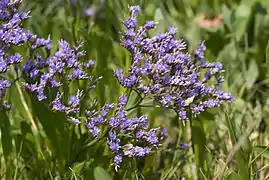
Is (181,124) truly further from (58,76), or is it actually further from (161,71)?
(58,76)

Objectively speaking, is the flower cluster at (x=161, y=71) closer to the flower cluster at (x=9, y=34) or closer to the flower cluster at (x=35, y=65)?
the flower cluster at (x=35, y=65)

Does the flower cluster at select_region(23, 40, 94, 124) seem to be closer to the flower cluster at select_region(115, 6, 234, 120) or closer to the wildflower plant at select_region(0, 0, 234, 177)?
the wildflower plant at select_region(0, 0, 234, 177)

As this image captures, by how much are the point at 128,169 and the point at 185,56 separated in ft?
1.59

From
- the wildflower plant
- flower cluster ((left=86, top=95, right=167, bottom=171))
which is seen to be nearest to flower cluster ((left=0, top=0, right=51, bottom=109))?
the wildflower plant

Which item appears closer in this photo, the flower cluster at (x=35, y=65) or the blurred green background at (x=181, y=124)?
the flower cluster at (x=35, y=65)

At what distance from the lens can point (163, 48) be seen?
5.80 ft

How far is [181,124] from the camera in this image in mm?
2270

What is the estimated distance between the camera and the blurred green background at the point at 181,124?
1.92 meters

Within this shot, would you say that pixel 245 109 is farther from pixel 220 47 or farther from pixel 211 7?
pixel 211 7

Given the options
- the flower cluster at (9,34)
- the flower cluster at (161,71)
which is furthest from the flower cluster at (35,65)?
the flower cluster at (161,71)

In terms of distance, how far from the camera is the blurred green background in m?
1.92

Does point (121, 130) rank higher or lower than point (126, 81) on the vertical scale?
lower

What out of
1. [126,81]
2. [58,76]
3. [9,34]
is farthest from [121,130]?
[9,34]

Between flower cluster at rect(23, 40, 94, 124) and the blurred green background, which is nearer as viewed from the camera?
flower cluster at rect(23, 40, 94, 124)
